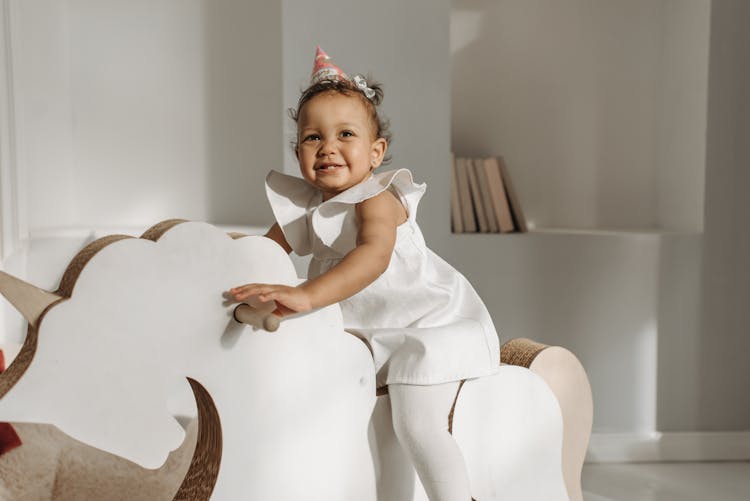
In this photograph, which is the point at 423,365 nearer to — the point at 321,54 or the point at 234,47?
the point at 321,54

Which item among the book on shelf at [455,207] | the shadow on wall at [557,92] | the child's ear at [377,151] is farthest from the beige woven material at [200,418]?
the shadow on wall at [557,92]

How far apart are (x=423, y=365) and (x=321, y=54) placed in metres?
0.47

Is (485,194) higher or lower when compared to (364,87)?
lower

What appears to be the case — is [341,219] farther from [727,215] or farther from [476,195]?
[727,215]

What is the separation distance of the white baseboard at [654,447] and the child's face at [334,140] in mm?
1371

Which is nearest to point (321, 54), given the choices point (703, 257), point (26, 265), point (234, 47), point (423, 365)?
point (423, 365)

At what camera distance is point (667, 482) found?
2.03 meters

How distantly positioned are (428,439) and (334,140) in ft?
1.30

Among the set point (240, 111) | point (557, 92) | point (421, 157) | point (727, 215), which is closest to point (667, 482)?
point (727, 215)

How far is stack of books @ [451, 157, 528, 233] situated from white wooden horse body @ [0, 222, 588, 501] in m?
1.13

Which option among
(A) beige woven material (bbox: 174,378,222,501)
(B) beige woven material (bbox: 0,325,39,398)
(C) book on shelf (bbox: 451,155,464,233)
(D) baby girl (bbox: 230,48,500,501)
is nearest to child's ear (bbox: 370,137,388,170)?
(D) baby girl (bbox: 230,48,500,501)

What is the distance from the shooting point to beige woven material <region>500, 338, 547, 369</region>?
1380mm

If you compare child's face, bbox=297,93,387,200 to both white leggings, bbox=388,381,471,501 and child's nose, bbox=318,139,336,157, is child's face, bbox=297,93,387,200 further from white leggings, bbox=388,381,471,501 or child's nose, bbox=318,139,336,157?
white leggings, bbox=388,381,471,501

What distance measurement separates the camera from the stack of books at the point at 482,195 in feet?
7.35
